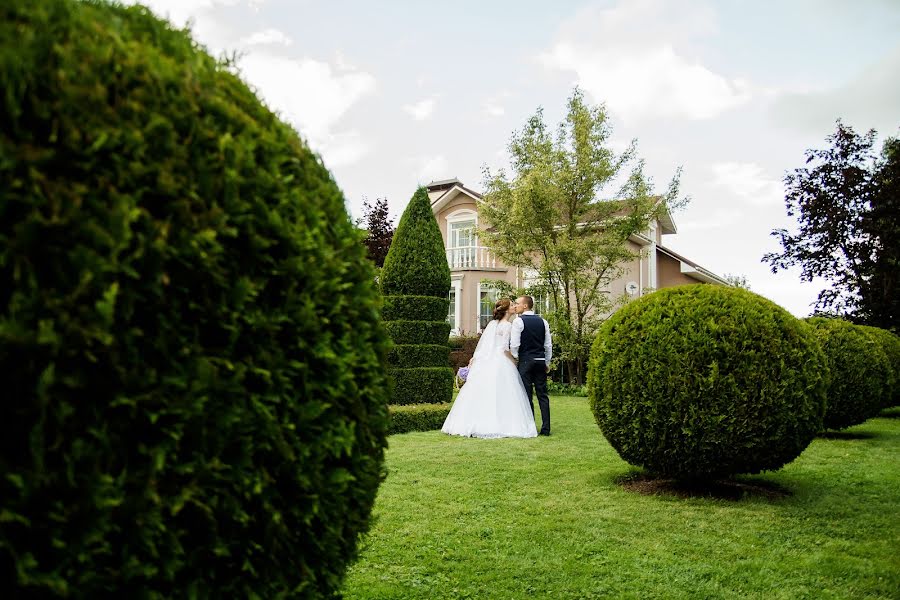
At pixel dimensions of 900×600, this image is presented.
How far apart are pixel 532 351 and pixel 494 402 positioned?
1249mm

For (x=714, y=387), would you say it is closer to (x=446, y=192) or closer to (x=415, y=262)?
(x=415, y=262)

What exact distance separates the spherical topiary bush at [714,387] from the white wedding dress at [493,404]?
14.7ft

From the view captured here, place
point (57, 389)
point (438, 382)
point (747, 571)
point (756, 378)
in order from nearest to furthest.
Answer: point (57, 389)
point (747, 571)
point (756, 378)
point (438, 382)

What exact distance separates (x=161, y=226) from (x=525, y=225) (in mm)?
20479

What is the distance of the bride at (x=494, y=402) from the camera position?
10945 millimetres

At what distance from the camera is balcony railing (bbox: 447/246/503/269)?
3359 cm

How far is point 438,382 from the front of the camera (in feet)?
44.5

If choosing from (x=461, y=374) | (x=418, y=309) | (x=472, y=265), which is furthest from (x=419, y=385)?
(x=472, y=265)

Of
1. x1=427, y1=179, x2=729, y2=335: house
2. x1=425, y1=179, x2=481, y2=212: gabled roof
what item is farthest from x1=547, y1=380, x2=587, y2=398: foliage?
x1=425, y1=179, x2=481, y2=212: gabled roof

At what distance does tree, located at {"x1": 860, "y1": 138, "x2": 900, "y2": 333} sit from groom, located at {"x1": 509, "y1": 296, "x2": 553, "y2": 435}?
42.6 ft

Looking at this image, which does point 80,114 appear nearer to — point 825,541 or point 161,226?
point 161,226

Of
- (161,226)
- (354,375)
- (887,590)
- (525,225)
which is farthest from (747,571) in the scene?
(525,225)

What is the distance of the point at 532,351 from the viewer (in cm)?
1155

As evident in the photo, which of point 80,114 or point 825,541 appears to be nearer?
point 80,114
